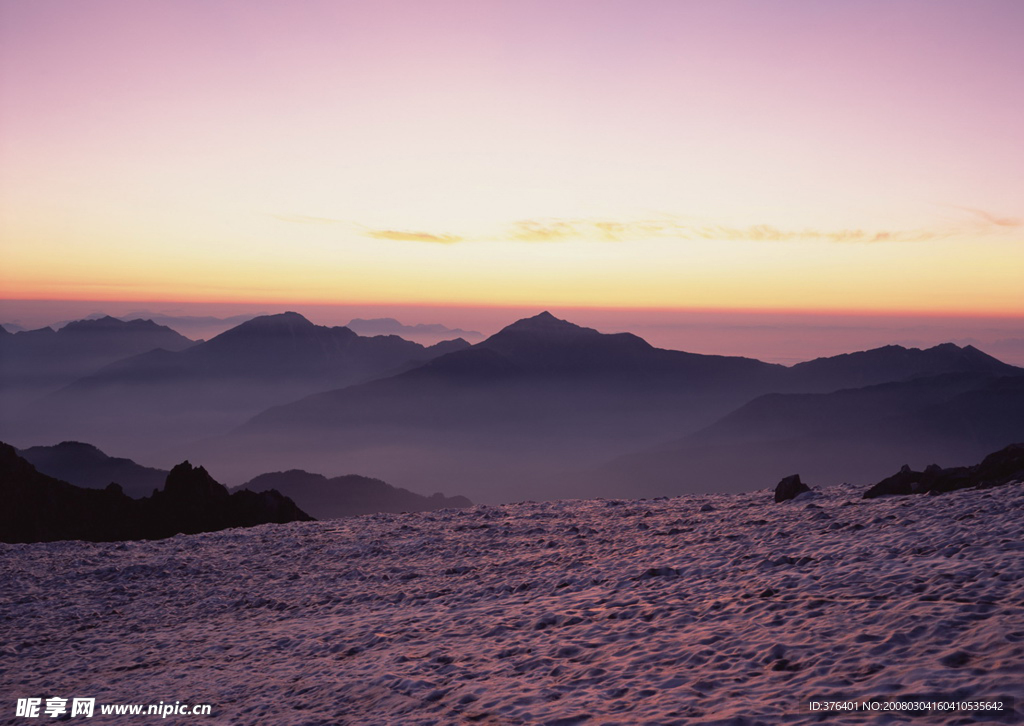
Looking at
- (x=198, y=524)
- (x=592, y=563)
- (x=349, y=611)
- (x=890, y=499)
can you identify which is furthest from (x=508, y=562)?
(x=198, y=524)

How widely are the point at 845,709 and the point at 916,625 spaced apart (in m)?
2.83

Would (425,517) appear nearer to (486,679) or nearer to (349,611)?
(349,611)

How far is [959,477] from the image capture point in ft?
70.2

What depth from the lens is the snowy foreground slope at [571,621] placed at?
9.71 meters

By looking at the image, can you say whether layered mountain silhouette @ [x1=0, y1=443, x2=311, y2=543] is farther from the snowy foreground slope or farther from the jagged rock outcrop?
the jagged rock outcrop

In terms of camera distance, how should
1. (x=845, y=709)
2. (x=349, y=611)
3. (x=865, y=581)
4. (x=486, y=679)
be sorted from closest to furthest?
(x=845, y=709)
(x=486, y=679)
(x=865, y=581)
(x=349, y=611)

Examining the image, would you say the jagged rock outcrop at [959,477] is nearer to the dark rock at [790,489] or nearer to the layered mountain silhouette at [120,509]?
the dark rock at [790,489]

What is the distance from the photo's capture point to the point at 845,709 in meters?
8.52

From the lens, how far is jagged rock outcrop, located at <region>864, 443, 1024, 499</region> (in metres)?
20.7

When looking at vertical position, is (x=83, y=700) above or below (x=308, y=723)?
below

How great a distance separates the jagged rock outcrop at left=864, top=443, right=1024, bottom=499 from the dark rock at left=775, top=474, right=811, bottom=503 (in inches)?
A: 99.8

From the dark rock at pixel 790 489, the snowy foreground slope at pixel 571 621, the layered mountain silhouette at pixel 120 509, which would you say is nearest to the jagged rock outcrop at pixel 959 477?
the snowy foreground slope at pixel 571 621

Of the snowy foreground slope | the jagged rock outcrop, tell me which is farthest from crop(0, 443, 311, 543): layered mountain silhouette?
the jagged rock outcrop

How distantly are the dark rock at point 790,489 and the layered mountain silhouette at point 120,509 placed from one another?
3832cm
